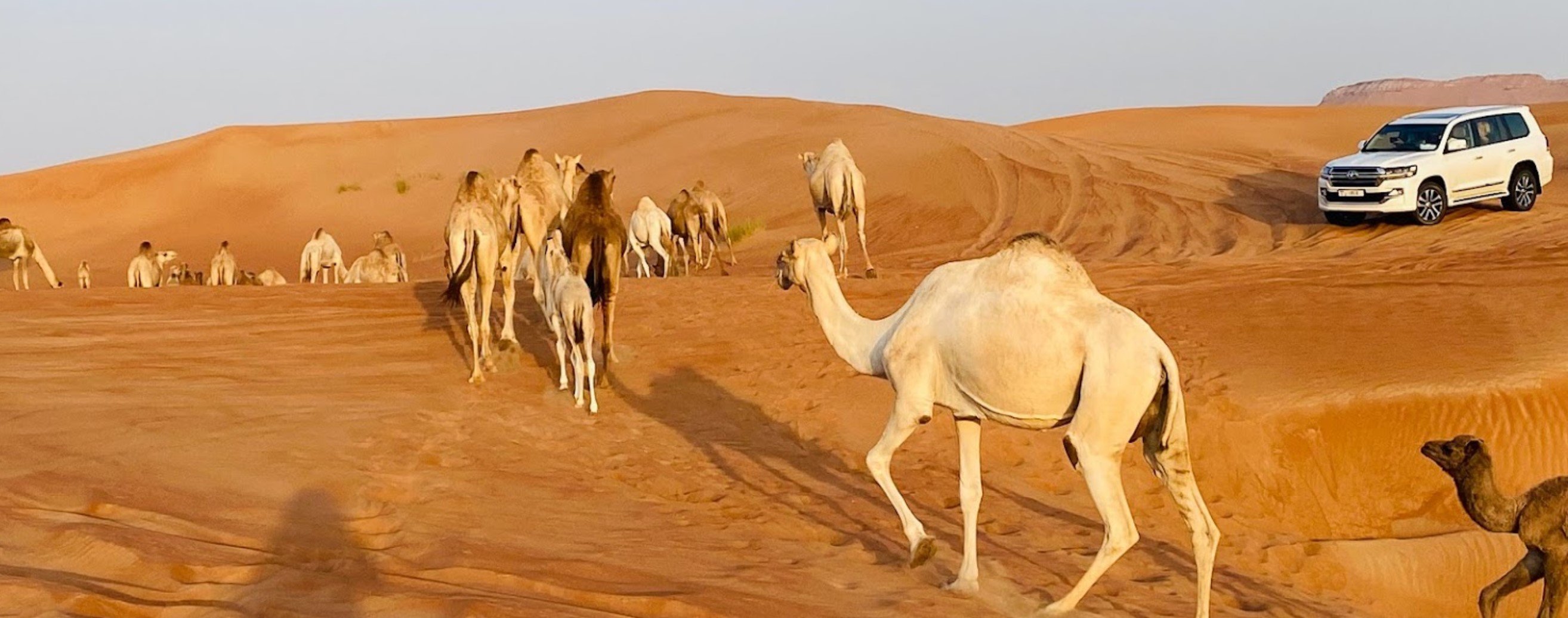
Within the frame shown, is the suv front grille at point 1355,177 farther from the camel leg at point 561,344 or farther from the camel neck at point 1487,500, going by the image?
the camel neck at point 1487,500

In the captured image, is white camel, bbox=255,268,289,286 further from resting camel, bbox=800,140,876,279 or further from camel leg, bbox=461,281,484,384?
camel leg, bbox=461,281,484,384

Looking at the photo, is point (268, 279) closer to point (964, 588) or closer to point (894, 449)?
point (894, 449)

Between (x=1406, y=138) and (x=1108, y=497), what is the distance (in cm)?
1919

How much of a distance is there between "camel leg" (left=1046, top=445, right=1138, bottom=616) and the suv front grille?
17.8 meters

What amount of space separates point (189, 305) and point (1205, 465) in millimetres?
10991

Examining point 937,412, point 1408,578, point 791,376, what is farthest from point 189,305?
point 1408,578

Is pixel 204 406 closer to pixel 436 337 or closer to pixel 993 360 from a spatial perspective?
pixel 436 337

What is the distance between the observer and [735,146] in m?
42.8

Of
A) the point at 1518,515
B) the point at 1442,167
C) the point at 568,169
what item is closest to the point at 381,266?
the point at 568,169

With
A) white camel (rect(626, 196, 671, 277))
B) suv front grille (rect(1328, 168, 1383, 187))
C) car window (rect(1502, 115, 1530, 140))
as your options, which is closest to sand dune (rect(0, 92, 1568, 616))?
suv front grille (rect(1328, 168, 1383, 187))

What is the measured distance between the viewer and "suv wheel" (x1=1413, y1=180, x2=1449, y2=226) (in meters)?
23.3

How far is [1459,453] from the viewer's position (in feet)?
27.3

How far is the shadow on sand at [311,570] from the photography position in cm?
645

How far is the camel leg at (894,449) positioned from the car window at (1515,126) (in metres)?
19.7
